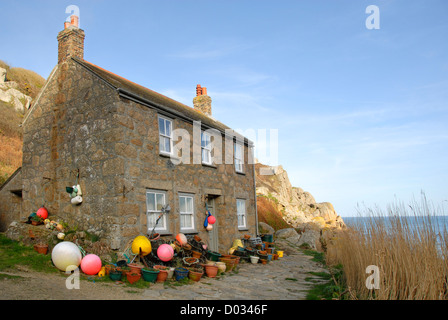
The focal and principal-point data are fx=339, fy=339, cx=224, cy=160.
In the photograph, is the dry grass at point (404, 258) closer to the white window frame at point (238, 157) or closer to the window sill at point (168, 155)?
the window sill at point (168, 155)

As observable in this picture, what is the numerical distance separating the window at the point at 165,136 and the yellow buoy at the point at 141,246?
3.29 m

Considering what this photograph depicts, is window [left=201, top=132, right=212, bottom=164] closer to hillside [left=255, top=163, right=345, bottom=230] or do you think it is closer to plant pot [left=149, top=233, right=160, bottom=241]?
plant pot [left=149, top=233, right=160, bottom=241]

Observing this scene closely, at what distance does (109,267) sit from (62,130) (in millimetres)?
5680

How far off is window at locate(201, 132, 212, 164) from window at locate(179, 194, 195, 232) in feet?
6.66

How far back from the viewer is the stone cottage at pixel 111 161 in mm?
10219

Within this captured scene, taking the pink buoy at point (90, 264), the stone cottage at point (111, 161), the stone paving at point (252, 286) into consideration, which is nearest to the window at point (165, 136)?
the stone cottage at point (111, 161)

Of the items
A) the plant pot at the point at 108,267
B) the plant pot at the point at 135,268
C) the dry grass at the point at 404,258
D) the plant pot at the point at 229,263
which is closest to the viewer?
the dry grass at the point at 404,258

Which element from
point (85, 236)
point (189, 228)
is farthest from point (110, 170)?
point (189, 228)

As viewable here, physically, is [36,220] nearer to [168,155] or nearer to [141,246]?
[141,246]

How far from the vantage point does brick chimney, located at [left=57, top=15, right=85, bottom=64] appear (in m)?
12.3

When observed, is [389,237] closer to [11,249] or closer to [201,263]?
[201,263]

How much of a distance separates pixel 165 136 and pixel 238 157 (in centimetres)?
630

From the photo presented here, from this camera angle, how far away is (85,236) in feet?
33.2
